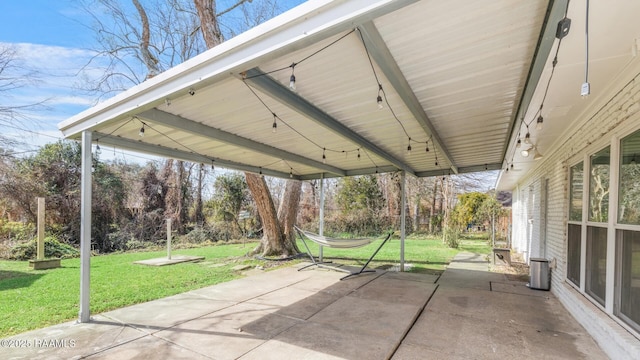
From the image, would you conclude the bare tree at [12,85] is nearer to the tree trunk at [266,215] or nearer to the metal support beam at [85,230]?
the tree trunk at [266,215]

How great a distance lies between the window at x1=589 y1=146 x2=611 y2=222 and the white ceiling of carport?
948 millimetres

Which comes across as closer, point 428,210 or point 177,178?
point 177,178

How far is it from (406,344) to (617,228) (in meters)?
2.15

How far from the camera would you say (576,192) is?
12.9ft

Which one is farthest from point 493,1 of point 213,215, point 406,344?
point 213,215

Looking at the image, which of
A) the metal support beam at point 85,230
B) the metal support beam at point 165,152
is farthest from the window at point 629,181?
the metal support beam at point 165,152

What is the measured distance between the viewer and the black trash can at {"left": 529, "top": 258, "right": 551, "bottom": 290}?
4.83 metres

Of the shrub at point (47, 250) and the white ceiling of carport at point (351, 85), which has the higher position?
the white ceiling of carport at point (351, 85)

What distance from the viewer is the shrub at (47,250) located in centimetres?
751

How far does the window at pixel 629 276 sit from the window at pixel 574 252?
3.94ft

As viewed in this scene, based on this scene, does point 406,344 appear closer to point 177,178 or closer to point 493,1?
point 493,1

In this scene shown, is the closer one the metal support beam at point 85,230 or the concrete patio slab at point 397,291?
the metal support beam at point 85,230

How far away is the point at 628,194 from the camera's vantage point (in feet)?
8.29

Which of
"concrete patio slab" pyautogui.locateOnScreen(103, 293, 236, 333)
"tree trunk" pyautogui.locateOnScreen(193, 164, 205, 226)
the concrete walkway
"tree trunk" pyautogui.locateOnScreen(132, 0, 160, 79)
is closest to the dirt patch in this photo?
the concrete walkway
